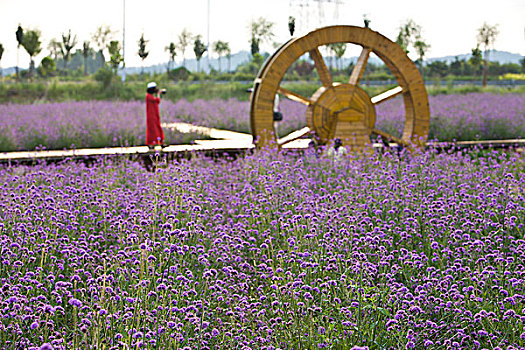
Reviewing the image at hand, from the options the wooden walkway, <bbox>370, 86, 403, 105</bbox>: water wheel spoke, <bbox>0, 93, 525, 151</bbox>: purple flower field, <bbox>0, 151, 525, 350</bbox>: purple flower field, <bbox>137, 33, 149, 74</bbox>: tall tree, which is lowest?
<bbox>0, 151, 525, 350</bbox>: purple flower field

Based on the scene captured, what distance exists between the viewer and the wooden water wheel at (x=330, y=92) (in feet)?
27.3

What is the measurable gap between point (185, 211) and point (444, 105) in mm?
12504

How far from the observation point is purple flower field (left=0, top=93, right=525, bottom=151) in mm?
10673

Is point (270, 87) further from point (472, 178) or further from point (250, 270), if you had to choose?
point (250, 270)

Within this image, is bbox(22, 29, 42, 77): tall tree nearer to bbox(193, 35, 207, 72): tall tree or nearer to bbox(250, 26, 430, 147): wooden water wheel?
bbox(193, 35, 207, 72): tall tree

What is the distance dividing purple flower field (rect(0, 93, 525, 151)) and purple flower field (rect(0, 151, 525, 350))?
3.86 m

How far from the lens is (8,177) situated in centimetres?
627

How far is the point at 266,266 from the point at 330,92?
5.32m

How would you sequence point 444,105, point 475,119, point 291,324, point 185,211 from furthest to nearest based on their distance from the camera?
1. point 444,105
2. point 475,119
3. point 185,211
4. point 291,324

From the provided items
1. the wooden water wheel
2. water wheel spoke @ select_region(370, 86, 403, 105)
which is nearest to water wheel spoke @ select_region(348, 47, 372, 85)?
the wooden water wheel

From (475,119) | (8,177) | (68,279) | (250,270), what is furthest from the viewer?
(475,119)

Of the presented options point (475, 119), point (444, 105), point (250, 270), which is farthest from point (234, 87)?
point (250, 270)

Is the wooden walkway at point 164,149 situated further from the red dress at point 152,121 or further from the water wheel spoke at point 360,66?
the water wheel spoke at point 360,66

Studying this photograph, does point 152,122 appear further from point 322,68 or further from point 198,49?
point 198,49
